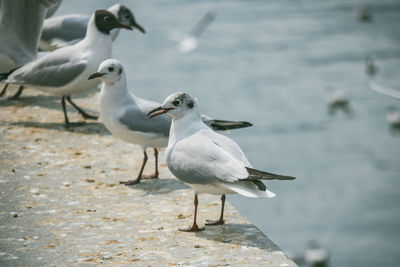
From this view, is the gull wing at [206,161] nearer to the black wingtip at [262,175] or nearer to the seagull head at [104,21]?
the black wingtip at [262,175]

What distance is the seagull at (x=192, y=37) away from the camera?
23827mm

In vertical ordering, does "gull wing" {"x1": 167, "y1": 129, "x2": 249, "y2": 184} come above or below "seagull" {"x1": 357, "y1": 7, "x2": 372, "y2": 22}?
above

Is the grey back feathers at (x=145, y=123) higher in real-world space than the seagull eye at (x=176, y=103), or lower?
lower

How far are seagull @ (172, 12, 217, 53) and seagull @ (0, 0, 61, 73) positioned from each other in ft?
54.1

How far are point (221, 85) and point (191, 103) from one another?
15.9 metres

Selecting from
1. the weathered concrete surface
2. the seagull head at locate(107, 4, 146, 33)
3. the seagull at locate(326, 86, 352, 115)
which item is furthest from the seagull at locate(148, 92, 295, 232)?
the seagull at locate(326, 86, 352, 115)

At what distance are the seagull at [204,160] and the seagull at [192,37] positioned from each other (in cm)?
1913

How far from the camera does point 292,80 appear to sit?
21.2 metres

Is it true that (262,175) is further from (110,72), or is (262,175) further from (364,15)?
(364,15)

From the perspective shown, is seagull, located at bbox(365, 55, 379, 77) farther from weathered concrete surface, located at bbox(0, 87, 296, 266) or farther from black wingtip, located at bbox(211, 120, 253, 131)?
black wingtip, located at bbox(211, 120, 253, 131)

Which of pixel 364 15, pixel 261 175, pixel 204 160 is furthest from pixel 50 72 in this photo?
pixel 364 15

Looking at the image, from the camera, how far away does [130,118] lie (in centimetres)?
538

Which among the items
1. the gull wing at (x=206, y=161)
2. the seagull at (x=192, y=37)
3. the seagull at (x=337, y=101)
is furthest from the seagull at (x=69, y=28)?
the seagull at (x=192, y=37)

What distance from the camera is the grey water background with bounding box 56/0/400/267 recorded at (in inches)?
561
